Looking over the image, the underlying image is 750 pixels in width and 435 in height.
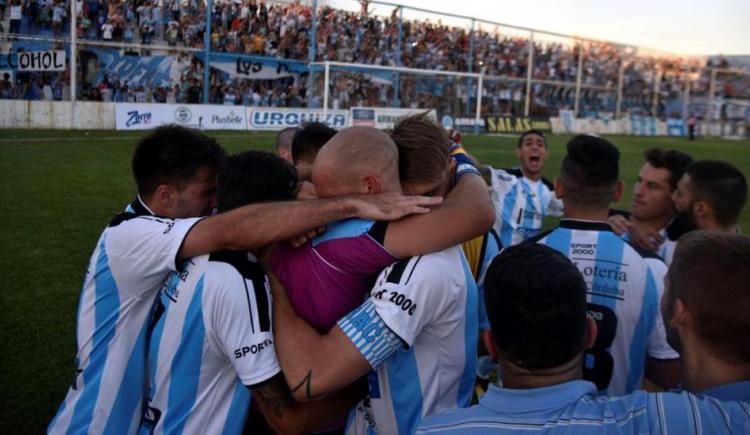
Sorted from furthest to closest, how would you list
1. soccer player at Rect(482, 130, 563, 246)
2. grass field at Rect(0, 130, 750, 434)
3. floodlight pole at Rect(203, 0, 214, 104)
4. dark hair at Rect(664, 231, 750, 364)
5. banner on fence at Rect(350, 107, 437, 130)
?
1. floodlight pole at Rect(203, 0, 214, 104)
2. banner on fence at Rect(350, 107, 437, 130)
3. soccer player at Rect(482, 130, 563, 246)
4. grass field at Rect(0, 130, 750, 434)
5. dark hair at Rect(664, 231, 750, 364)

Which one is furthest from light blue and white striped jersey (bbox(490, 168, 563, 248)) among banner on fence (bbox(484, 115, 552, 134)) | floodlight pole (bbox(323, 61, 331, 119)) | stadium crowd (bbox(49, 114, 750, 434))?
banner on fence (bbox(484, 115, 552, 134))

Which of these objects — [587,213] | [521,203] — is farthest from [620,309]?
[521,203]

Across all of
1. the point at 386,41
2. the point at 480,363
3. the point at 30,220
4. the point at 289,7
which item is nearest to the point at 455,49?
the point at 386,41

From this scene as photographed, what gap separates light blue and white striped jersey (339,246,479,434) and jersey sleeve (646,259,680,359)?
1168mm

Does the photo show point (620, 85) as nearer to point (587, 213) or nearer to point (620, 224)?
point (620, 224)

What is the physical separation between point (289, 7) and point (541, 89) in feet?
64.5

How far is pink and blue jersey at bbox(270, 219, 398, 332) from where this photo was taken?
2.23 meters

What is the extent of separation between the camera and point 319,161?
7.68 feet

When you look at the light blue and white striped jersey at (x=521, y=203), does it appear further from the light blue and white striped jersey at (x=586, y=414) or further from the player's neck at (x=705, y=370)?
the light blue and white striped jersey at (x=586, y=414)

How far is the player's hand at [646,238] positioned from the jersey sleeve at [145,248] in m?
3.05

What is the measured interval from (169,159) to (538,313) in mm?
1687

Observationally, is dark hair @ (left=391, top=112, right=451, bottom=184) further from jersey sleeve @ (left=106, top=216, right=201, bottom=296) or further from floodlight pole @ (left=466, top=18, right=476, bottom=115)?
floodlight pole @ (left=466, top=18, right=476, bottom=115)

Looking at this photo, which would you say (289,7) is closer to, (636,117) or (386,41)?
(386,41)

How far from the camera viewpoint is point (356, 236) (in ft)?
7.35
